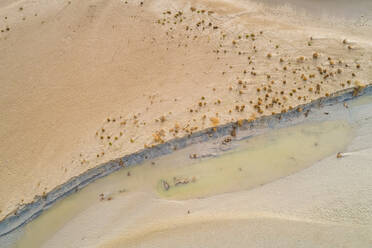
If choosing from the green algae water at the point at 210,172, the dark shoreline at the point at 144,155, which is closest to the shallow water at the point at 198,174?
the green algae water at the point at 210,172

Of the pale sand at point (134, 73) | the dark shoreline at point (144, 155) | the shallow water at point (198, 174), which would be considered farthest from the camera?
the pale sand at point (134, 73)

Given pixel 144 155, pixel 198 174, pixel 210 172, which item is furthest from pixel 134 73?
pixel 210 172

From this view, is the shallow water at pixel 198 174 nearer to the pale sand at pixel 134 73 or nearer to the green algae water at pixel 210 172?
the green algae water at pixel 210 172

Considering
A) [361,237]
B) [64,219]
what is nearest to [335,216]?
[361,237]

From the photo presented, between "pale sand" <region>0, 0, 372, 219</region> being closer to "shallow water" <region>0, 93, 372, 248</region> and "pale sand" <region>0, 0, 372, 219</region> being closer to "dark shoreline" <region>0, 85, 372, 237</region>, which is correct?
"dark shoreline" <region>0, 85, 372, 237</region>

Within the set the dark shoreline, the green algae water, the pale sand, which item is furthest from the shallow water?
the pale sand
